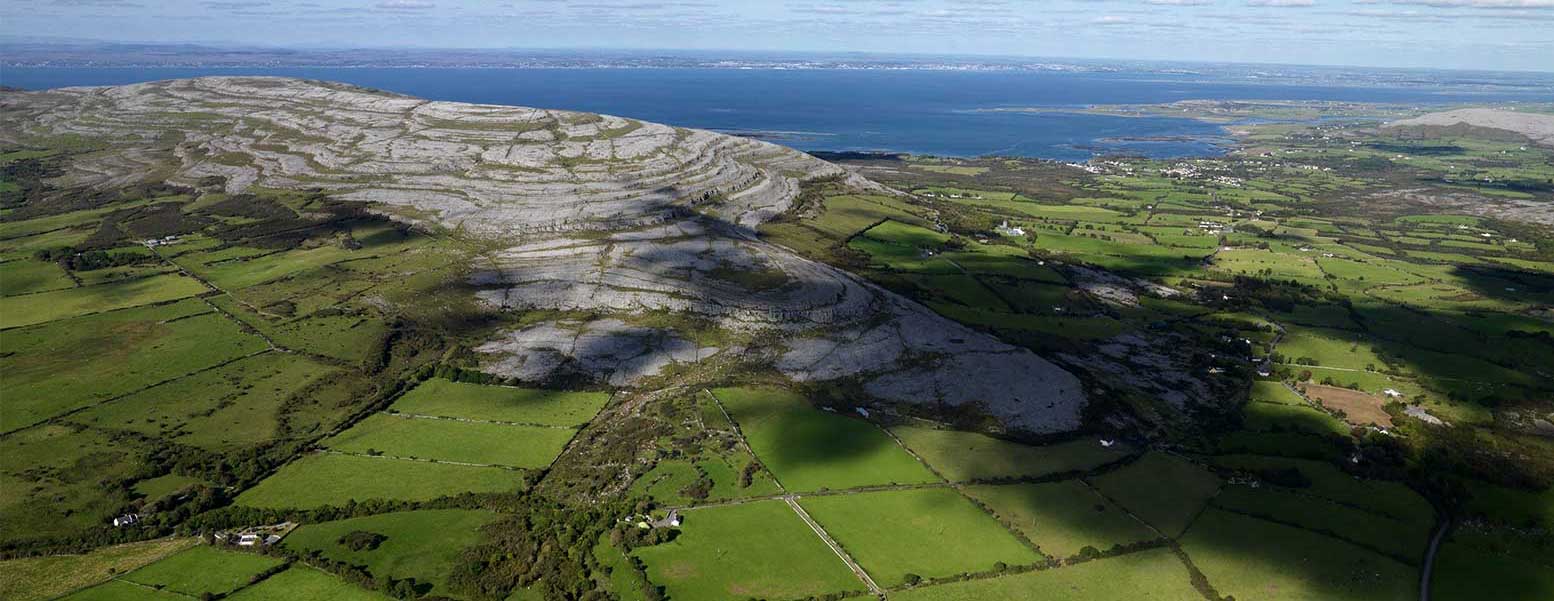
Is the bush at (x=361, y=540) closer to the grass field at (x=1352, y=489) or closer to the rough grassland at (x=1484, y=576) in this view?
the grass field at (x=1352, y=489)

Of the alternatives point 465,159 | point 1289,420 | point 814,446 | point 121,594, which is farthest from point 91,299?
point 1289,420

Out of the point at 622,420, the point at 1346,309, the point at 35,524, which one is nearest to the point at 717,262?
the point at 622,420

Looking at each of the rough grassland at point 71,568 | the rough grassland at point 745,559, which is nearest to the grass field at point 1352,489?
the rough grassland at point 745,559

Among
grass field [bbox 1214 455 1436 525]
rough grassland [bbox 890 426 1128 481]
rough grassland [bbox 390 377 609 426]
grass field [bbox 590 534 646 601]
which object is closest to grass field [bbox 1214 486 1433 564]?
grass field [bbox 1214 455 1436 525]

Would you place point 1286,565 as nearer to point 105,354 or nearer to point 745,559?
point 745,559

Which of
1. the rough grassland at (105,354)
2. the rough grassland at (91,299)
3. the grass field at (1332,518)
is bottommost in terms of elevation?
the grass field at (1332,518)

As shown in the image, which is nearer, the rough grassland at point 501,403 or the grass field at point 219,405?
the grass field at point 219,405
